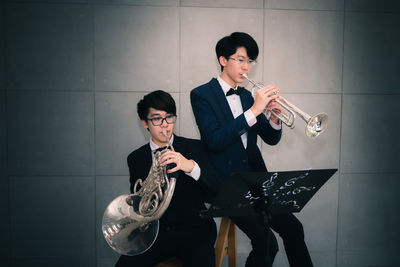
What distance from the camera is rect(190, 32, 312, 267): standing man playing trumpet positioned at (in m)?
1.71

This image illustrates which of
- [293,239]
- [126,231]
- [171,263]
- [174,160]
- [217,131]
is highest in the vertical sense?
[217,131]

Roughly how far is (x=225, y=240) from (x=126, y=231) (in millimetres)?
592

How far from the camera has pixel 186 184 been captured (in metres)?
1.79

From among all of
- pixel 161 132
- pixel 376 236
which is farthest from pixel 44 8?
pixel 376 236

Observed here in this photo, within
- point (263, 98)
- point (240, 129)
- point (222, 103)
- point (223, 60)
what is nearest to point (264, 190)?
point (240, 129)

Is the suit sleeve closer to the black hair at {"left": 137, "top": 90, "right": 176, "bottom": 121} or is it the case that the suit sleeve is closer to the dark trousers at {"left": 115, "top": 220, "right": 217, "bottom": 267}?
the black hair at {"left": 137, "top": 90, "right": 176, "bottom": 121}

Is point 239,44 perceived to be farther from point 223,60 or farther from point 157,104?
point 157,104

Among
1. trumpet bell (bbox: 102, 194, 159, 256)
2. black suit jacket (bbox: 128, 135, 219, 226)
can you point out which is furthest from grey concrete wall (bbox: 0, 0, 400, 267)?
trumpet bell (bbox: 102, 194, 159, 256)

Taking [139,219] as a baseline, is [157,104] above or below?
above

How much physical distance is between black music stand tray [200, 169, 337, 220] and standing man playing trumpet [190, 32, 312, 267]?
0.32 metres

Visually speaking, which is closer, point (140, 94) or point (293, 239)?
point (293, 239)

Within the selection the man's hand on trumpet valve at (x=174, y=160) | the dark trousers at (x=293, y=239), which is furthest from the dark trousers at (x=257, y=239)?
the man's hand on trumpet valve at (x=174, y=160)

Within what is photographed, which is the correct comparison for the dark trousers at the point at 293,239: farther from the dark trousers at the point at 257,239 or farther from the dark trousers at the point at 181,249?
the dark trousers at the point at 181,249

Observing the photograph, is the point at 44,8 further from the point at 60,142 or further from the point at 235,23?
the point at 235,23
